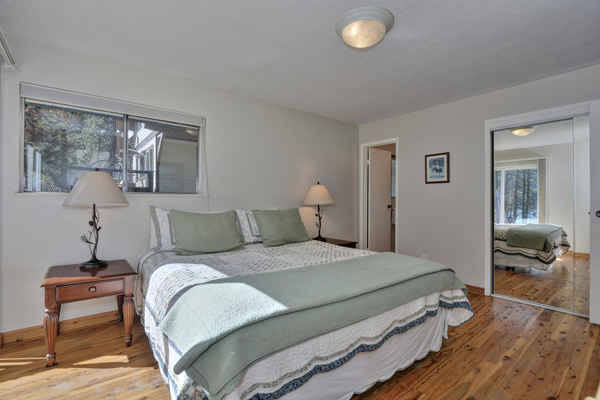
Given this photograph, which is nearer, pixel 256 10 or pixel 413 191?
pixel 256 10

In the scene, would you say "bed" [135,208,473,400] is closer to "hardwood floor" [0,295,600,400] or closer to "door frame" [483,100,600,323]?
"hardwood floor" [0,295,600,400]

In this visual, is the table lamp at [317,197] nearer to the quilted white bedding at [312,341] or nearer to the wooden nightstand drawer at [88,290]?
the quilted white bedding at [312,341]

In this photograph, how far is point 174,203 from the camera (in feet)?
9.68

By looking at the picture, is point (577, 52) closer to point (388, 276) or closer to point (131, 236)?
point (388, 276)

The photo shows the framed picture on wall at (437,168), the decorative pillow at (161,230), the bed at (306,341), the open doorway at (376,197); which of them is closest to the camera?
the bed at (306,341)

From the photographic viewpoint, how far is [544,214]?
10.2ft

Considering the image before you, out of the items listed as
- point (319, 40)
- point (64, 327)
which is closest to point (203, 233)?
point (64, 327)

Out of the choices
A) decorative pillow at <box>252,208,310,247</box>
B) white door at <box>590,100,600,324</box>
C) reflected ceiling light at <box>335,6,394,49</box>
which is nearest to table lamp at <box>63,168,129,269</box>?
decorative pillow at <box>252,208,310,247</box>

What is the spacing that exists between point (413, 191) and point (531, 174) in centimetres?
136

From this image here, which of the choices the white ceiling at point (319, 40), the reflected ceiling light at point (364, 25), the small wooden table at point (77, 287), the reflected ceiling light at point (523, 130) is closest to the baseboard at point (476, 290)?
the reflected ceiling light at point (523, 130)

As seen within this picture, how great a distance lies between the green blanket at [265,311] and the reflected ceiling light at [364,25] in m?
1.68

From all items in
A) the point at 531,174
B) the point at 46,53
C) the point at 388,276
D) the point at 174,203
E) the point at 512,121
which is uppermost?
the point at 46,53

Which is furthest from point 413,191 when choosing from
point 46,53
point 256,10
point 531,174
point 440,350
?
point 46,53

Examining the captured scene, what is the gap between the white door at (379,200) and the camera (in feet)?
15.8
